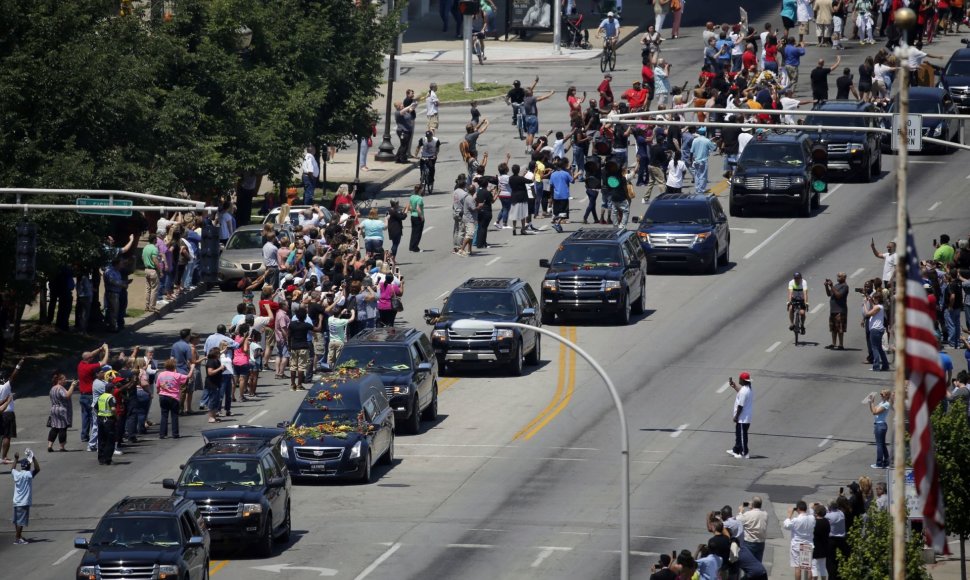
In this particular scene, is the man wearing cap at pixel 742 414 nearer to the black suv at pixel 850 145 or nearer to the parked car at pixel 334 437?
the parked car at pixel 334 437

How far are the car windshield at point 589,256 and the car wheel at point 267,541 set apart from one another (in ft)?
52.5

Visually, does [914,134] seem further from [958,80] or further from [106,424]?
[958,80]

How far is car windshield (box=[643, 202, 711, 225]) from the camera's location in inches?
1853

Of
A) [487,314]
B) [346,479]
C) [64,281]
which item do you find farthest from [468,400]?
[64,281]

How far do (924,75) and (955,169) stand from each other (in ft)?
22.3

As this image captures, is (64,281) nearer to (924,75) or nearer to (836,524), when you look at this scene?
(836,524)

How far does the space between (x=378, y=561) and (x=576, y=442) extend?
26.4 feet

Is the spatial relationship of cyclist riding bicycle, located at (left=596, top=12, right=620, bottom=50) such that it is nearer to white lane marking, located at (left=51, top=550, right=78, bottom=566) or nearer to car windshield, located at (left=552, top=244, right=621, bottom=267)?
car windshield, located at (left=552, top=244, right=621, bottom=267)

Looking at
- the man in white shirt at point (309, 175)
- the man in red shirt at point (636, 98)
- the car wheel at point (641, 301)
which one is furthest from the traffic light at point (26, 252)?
the man in red shirt at point (636, 98)

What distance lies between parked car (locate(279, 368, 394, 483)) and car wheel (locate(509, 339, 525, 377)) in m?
6.63

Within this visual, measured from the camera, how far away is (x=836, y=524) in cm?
2811

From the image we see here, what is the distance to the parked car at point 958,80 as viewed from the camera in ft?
202

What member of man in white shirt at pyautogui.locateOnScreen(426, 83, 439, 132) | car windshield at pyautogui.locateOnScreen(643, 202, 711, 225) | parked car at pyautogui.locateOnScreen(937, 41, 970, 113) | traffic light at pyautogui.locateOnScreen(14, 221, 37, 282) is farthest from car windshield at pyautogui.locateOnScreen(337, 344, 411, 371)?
parked car at pyautogui.locateOnScreen(937, 41, 970, 113)

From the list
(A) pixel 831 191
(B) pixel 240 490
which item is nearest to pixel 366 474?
(B) pixel 240 490
